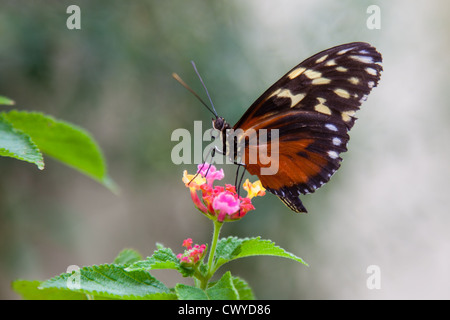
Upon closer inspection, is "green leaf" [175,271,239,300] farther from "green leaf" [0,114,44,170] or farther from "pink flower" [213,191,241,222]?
"green leaf" [0,114,44,170]

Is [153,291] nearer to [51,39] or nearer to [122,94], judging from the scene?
[51,39]

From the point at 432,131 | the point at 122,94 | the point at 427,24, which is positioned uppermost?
the point at 427,24

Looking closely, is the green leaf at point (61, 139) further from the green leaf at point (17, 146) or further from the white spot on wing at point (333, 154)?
the white spot on wing at point (333, 154)

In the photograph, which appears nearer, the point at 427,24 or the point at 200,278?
the point at 200,278

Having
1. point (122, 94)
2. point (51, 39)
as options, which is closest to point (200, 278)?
point (51, 39)

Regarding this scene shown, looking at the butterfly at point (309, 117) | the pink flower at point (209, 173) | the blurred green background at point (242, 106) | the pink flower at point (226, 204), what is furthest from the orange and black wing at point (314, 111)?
the blurred green background at point (242, 106)

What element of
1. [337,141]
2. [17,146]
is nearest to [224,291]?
[17,146]
